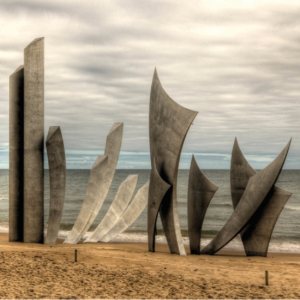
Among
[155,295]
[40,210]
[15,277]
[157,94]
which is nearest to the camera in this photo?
[155,295]

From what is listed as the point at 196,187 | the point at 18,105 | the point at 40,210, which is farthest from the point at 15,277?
the point at 18,105

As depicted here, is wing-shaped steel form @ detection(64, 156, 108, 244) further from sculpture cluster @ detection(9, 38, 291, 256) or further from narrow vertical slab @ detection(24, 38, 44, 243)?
narrow vertical slab @ detection(24, 38, 44, 243)

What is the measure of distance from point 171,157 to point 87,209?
370cm

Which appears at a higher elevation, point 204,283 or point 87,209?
point 87,209

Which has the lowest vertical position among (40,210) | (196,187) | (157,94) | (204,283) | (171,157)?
(204,283)

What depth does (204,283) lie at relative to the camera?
736 cm

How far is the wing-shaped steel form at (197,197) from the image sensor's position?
398 inches

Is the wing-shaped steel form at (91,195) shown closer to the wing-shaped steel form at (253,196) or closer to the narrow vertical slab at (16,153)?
the narrow vertical slab at (16,153)

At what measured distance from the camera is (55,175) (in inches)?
445

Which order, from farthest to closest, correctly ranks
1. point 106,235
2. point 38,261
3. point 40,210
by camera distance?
1. point 106,235
2. point 40,210
3. point 38,261

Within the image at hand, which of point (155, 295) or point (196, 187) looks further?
point (196, 187)

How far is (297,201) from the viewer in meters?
36.2

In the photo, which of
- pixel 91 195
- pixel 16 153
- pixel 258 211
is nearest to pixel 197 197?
pixel 258 211

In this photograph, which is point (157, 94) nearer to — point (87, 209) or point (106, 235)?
point (87, 209)
